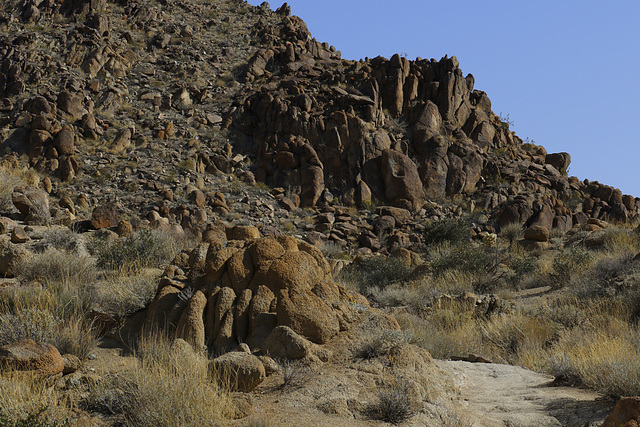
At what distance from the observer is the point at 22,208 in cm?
1203

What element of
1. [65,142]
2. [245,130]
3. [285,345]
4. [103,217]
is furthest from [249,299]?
[245,130]

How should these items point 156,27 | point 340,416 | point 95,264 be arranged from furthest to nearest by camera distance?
point 156,27
point 95,264
point 340,416

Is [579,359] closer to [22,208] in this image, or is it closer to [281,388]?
[281,388]

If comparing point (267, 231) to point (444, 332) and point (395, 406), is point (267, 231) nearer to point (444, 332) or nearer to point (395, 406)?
point (444, 332)

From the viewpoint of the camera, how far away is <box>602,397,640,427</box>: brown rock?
3.99m

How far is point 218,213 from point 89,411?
18.1m

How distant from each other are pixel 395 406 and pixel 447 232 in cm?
1830

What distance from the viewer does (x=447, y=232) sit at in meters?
22.4

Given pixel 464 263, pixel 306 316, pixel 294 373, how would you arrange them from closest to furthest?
pixel 294 373
pixel 306 316
pixel 464 263

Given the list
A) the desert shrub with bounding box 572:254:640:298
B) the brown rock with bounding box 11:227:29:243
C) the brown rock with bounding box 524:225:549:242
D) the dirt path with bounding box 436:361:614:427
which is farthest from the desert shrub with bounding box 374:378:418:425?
the brown rock with bounding box 524:225:549:242

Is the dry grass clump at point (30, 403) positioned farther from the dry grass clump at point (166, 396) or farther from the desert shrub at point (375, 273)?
the desert shrub at point (375, 273)

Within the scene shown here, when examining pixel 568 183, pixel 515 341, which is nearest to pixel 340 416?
pixel 515 341

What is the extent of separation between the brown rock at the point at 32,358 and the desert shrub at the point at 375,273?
10720 mm

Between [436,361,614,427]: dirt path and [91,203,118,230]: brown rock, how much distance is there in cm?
915
